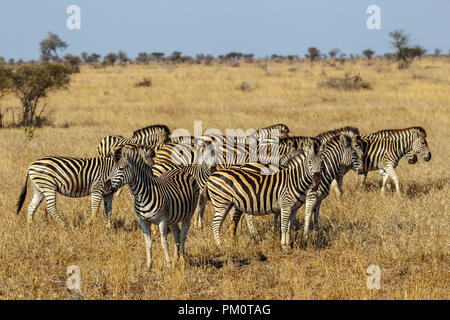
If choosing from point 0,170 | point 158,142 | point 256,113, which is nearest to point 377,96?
point 256,113

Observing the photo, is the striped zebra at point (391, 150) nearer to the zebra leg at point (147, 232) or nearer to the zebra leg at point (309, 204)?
the zebra leg at point (309, 204)

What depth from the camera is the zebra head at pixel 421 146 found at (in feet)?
36.8

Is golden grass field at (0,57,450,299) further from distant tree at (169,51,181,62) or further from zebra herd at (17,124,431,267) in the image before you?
distant tree at (169,51,181,62)

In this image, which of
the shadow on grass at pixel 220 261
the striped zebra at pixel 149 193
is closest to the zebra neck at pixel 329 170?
the shadow on grass at pixel 220 261

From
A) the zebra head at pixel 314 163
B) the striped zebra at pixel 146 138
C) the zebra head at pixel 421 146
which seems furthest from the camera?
the striped zebra at pixel 146 138

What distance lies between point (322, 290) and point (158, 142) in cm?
699

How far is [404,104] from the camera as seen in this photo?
2333 centimetres

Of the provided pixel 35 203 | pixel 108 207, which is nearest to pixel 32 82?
pixel 35 203

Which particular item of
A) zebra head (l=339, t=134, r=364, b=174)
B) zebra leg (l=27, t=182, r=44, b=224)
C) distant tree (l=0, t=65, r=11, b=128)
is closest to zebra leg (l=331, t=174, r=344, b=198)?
zebra head (l=339, t=134, r=364, b=174)

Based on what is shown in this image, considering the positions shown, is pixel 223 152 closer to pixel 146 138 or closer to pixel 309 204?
pixel 309 204

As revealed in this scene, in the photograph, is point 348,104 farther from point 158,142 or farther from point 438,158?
point 158,142

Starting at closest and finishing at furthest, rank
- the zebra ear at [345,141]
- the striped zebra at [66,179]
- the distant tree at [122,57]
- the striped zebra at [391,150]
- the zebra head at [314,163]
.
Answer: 1. the zebra head at [314,163]
2. the striped zebra at [66,179]
3. the zebra ear at [345,141]
4. the striped zebra at [391,150]
5. the distant tree at [122,57]

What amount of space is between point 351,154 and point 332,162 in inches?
27.5

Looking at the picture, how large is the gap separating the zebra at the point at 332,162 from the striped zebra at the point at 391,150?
1.78 m
